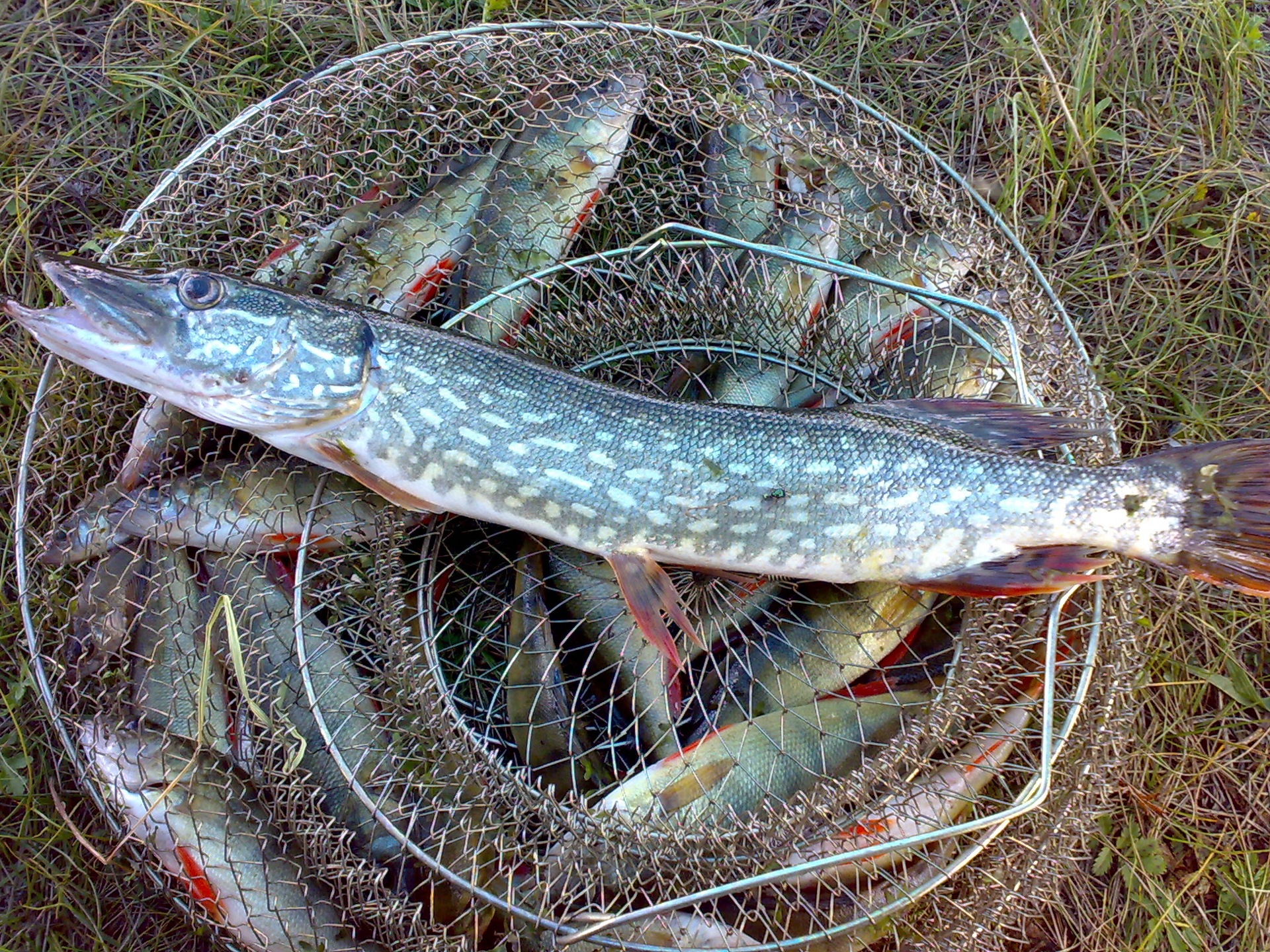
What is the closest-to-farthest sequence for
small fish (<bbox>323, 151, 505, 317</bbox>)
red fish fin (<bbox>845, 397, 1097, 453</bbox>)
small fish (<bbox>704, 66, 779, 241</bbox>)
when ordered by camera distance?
red fish fin (<bbox>845, 397, 1097, 453</bbox>)
small fish (<bbox>323, 151, 505, 317</bbox>)
small fish (<bbox>704, 66, 779, 241</bbox>)

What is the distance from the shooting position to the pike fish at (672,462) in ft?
6.45

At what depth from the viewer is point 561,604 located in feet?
7.35

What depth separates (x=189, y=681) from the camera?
2.17 meters

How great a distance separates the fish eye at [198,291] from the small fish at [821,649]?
1572mm

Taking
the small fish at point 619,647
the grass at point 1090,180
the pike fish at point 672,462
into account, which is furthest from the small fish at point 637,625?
the grass at point 1090,180

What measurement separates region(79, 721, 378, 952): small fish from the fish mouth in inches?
38.4

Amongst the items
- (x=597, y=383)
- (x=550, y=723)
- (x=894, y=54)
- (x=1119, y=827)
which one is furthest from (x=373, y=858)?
(x=894, y=54)

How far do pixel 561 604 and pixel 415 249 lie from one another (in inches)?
42.8

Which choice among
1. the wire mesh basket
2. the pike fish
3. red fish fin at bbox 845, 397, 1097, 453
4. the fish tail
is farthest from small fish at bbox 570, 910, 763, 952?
the fish tail

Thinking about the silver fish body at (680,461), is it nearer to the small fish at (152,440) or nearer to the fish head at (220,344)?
the fish head at (220,344)

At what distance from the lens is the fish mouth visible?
1.93 metres

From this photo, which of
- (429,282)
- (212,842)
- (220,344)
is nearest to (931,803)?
(212,842)

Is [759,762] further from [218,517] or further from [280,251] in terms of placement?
[280,251]

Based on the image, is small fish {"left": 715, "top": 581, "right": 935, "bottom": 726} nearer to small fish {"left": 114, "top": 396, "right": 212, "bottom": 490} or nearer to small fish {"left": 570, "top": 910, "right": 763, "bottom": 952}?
small fish {"left": 570, "top": 910, "right": 763, "bottom": 952}
